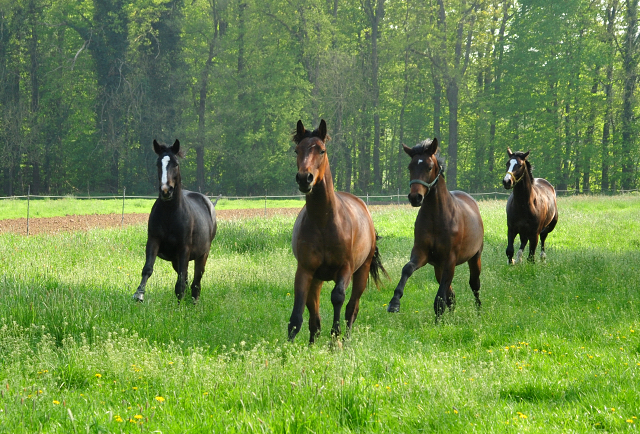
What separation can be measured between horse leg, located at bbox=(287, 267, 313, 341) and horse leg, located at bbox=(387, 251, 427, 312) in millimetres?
1404

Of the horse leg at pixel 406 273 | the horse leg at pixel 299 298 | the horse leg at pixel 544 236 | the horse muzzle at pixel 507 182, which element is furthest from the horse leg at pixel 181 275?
the horse leg at pixel 544 236

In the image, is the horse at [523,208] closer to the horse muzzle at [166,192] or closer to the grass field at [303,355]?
the grass field at [303,355]

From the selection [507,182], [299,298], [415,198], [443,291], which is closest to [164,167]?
[299,298]

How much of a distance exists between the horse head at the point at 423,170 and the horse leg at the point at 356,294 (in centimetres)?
118

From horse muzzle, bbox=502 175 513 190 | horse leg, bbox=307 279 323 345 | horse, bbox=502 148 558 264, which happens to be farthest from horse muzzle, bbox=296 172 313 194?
horse, bbox=502 148 558 264

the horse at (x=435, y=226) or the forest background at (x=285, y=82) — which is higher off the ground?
the forest background at (x=285, y=82)

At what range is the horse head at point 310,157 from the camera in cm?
502

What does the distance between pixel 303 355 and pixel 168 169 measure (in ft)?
12.6

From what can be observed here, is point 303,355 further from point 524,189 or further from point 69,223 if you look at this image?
point 69,223

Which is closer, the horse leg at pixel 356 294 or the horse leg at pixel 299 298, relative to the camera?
the horse leg at pixel 299 298

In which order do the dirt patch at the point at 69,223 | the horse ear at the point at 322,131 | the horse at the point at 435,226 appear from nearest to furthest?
the horse ear at the point at 322,131 → the horse at the point at 435,226 → the dirt patch at the point at 69,223

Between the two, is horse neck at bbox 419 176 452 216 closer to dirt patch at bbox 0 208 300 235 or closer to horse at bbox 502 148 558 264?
horse at bbox 502 148 558 264

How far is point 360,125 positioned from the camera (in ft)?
152

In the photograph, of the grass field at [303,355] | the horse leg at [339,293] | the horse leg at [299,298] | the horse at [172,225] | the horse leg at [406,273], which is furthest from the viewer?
the horse at [172,225]
